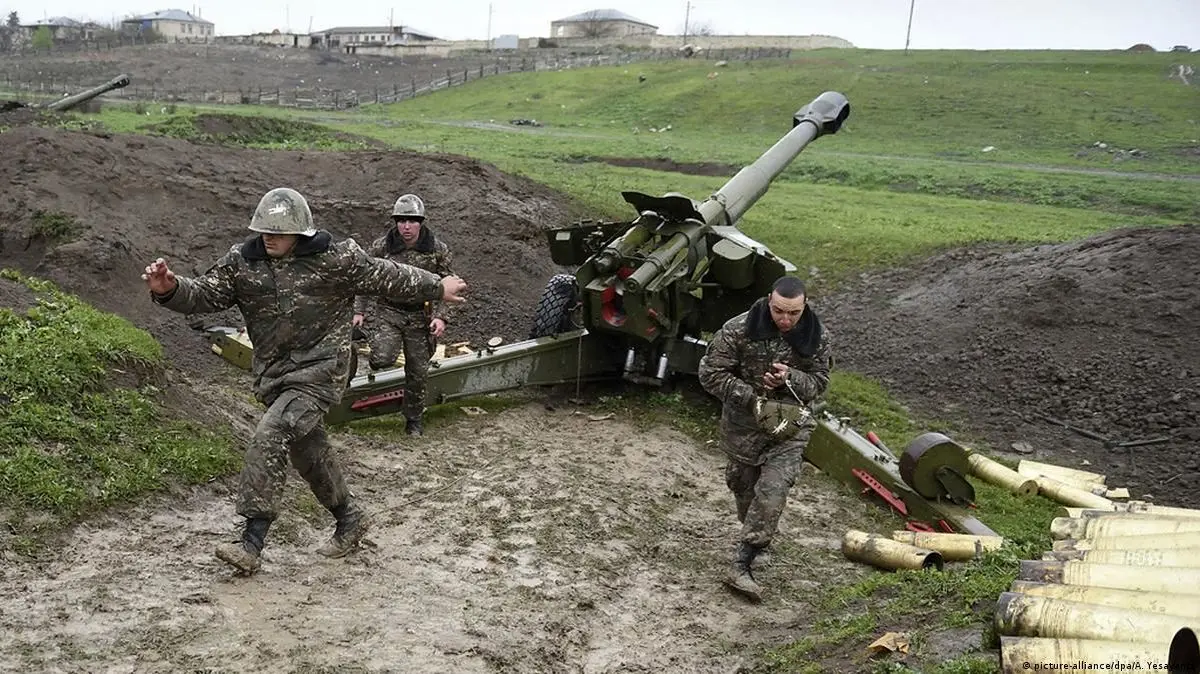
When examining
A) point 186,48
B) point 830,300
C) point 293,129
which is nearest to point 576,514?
point 830,300

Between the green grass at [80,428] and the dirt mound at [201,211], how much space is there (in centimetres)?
358

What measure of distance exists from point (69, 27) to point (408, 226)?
8337cm

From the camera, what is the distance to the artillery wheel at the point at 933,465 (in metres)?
7.91

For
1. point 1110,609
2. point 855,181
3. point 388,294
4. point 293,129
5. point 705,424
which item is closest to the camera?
point 1110,609

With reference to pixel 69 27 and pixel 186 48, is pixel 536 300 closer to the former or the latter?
pixel 186 48

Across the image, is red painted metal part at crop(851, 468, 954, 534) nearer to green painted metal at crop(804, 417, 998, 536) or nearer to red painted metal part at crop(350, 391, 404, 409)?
green painted metal at crop(804, 417, 998, 536)

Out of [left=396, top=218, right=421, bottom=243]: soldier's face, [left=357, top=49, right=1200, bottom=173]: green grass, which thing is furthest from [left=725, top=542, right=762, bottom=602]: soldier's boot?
[left=357, top=49, right=1200, bottom=173]: green grass

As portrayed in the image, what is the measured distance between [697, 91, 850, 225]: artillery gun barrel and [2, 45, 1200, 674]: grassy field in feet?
6.37

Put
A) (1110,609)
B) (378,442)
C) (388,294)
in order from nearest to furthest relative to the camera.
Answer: (1110,609), (388,294), (378,442)

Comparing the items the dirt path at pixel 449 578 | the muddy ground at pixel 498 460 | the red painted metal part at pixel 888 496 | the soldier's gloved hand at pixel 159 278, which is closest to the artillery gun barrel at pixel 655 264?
the muddy ground at pixel 498 460

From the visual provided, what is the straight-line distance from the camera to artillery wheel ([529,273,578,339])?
1077cm

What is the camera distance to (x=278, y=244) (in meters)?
5.93

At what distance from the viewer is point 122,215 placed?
43.9ft

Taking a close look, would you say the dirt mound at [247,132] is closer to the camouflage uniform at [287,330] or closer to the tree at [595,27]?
the camouflage uniform at [287,330]
